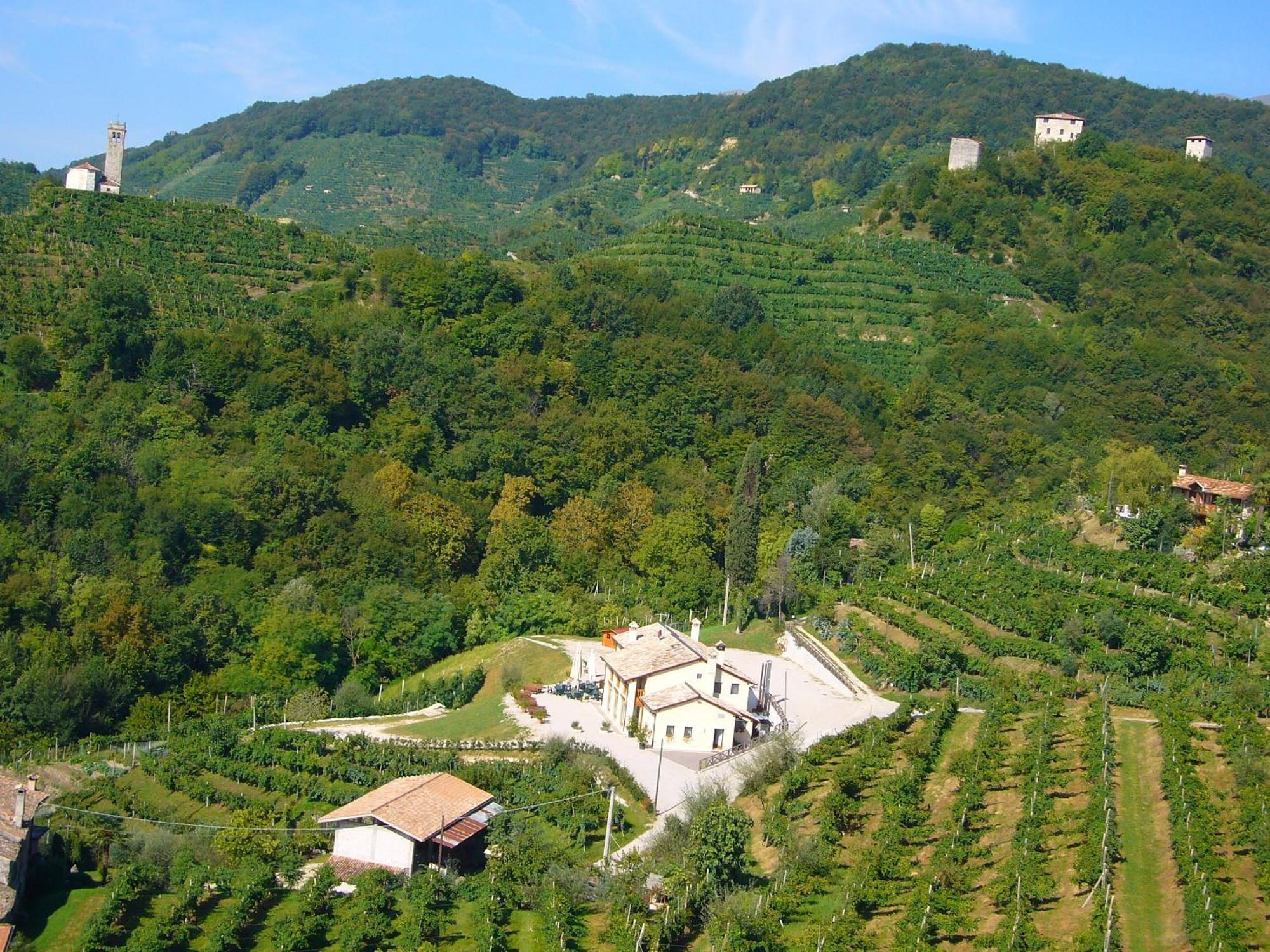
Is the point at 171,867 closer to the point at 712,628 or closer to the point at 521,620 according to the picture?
the point at 521,620

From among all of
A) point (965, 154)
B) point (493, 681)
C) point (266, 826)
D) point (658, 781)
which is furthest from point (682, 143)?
point (266, 826)

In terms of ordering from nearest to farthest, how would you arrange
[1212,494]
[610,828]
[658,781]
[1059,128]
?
[610,828], [658,781], [1212,494], [1059,128]

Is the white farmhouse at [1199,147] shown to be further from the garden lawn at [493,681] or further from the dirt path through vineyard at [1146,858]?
the dirt path through vineyard at [1146,858]

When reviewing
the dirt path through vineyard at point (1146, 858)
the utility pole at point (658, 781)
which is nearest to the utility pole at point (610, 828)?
the utility pole at point (658, 781)

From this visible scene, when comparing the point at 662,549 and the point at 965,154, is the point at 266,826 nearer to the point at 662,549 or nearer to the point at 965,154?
the point at 662,549

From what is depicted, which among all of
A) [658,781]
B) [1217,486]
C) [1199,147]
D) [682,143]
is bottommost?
[658,781]
